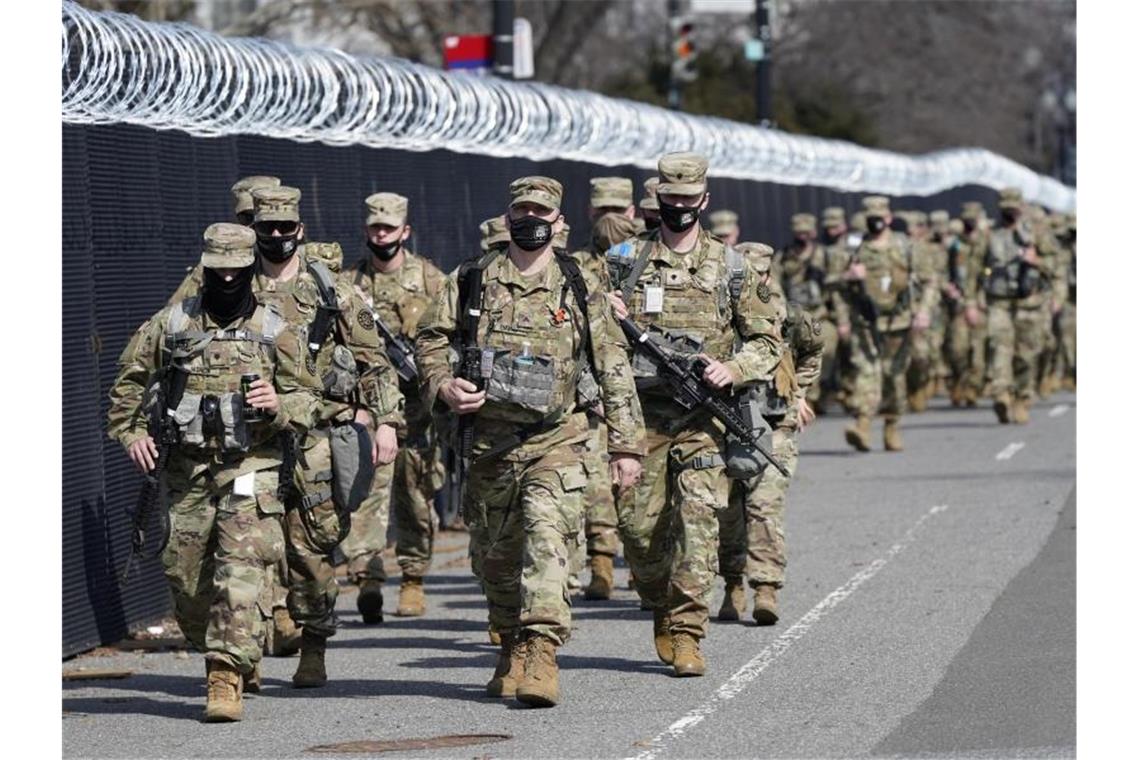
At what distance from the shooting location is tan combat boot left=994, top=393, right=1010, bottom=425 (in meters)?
24.5

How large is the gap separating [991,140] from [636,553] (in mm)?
65094

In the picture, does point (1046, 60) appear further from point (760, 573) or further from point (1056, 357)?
point (760, 573)

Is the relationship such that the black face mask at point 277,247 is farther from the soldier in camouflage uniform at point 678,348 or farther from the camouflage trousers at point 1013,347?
the camouflage trousers at point 1013,347

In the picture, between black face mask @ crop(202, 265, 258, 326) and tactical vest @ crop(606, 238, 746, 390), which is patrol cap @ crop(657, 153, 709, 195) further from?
black face mask @ crop(202, 265, 258, 326)

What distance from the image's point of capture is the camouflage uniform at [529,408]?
10125 millimetres

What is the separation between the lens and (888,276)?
71.6 feet

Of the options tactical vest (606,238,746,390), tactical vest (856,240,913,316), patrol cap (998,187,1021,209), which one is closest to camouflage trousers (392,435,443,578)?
tactical vest (606,238,746,390)

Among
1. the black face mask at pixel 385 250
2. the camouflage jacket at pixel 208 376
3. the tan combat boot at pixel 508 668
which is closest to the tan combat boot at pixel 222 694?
the camouflage jacket at pixel 208 376

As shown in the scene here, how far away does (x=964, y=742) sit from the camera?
29.8 ft

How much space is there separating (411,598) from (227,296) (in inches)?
144

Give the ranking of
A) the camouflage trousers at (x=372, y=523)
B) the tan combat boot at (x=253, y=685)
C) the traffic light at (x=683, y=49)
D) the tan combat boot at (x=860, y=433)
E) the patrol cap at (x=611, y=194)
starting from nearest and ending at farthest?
the tan combat boot at (x=253, y=685) → the camouflage trousers at (x=372, y=523) → the patrol cap at (x=611, y=194) → the tan combat boot at (x=860, y=433) → the traffic light at (x=683, y=49)

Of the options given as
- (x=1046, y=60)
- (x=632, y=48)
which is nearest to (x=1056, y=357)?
(x=632, y=48)

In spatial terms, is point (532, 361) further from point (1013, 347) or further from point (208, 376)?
point (1013, 347)

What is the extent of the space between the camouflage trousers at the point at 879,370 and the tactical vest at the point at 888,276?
0.91 feet
